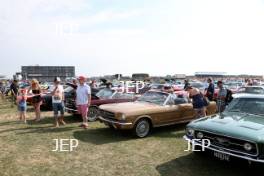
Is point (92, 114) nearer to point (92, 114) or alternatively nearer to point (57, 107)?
point (92, 114)

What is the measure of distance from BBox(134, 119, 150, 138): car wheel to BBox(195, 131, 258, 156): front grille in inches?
119

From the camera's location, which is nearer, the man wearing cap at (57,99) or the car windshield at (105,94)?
the man wearing cap at (57,99)

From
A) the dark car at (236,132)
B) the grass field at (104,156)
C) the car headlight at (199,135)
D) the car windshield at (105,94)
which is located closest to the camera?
the dark car at (236,132)

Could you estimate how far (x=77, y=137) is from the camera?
9.03 m

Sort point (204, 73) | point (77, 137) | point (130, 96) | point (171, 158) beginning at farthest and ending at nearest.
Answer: point (204, 73) < point (130, 96) < point (77, 137) < point (171, 158)

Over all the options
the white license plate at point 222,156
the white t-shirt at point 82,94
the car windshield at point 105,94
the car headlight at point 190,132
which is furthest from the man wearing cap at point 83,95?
the white license plate at point 222,156

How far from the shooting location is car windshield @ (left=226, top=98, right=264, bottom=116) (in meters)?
7.00

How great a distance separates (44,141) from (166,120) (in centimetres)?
381

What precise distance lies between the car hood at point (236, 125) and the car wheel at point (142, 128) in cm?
263

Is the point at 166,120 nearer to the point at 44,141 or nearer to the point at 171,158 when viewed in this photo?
the point at 171,158

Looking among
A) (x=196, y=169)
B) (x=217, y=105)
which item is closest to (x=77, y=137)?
(x=196, y=169)

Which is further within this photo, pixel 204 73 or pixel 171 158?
pixel 204 73

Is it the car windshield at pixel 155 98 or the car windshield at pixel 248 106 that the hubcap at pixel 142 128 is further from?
the car windshield at pixel 248 106

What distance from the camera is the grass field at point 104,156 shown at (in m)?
6.20
